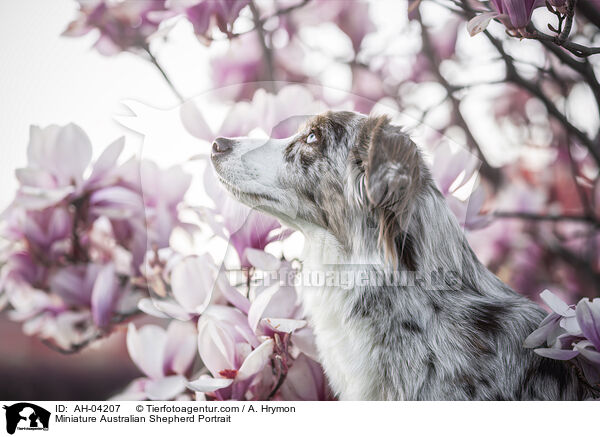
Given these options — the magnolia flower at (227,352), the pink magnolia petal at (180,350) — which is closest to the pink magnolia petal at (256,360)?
the magnolia flower at (227,352)

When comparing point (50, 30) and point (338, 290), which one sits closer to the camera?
point (338, 290)

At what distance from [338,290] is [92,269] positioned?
0.49 m

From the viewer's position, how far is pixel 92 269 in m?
0.97

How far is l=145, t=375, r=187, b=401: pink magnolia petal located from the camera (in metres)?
0.89

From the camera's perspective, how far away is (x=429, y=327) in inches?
31.1

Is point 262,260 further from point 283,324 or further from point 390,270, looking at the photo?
point 390,270

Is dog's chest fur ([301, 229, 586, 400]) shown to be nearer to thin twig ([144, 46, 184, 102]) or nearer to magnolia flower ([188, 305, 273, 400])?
magnolia flower ([188, 305, 273, 400])

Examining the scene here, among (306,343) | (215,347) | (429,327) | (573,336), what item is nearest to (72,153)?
(215,347)

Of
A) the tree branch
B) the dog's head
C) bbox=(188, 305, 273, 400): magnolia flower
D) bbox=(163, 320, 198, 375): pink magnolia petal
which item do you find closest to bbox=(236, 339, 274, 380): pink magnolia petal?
bbox=(188, 305, 273, 400): magnolia flower

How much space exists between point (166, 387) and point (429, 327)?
0.49 meters

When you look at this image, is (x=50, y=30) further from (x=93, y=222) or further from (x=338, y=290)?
(x=338, y=290)
